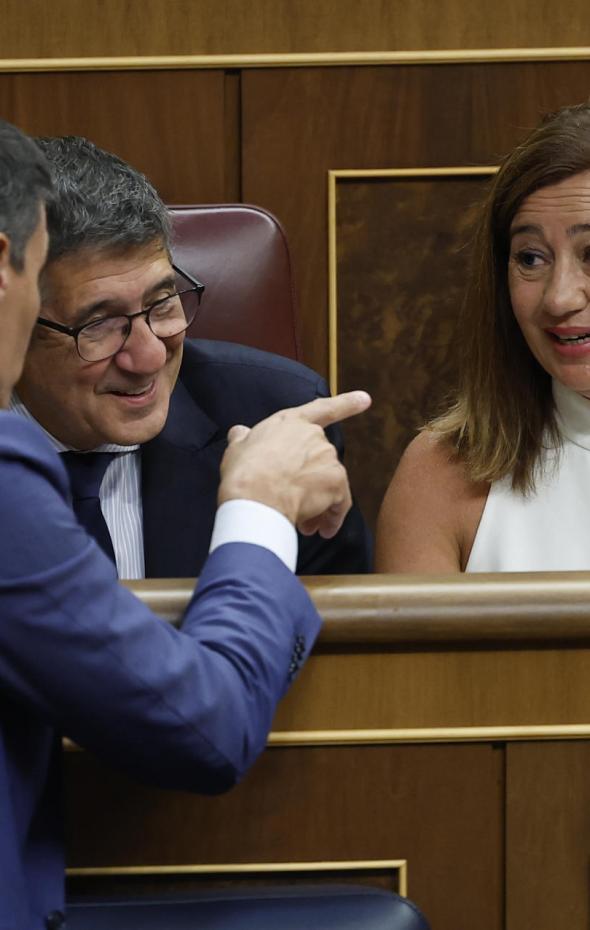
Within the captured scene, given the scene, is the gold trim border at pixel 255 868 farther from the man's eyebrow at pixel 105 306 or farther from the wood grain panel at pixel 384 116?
the wood grain panel at pixel 384 116

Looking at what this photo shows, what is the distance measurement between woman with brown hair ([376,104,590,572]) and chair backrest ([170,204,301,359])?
0.68 feet

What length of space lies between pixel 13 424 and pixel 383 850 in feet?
1.14

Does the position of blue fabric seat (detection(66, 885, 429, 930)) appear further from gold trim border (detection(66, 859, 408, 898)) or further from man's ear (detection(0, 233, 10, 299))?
man's ear (detection(0, 233, 10, 299))

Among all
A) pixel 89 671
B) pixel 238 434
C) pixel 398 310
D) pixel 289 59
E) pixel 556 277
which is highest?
pixel 289 59

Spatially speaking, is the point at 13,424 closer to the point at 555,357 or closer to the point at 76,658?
the point at 76,658

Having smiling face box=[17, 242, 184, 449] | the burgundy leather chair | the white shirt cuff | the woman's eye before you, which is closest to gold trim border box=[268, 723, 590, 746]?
the white shirt cuff

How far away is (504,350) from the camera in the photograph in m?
1.24

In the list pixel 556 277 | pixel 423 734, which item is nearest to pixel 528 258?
pixel 556 277

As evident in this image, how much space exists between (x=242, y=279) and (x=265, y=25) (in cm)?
37

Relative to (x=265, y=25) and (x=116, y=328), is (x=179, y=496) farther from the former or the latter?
(x=265, y=25)

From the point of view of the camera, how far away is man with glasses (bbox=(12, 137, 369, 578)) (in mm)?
1109

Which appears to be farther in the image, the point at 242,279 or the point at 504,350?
the point at 242,279

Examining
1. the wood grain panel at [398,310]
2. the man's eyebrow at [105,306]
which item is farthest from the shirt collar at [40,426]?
the wood grain panel at [398,310]

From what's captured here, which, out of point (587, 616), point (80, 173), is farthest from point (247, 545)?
point (80, 173)
